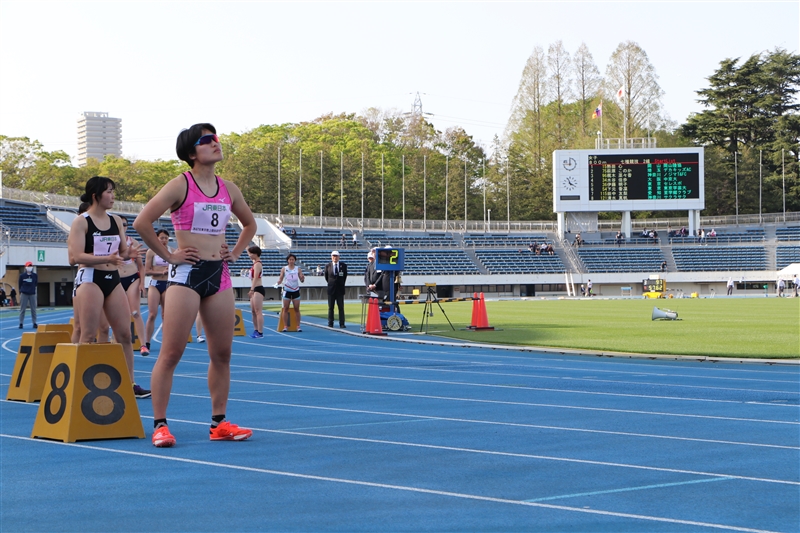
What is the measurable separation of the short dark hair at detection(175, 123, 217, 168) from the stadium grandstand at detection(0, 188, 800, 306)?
53.8 metres

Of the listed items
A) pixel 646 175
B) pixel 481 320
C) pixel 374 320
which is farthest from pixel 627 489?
pixel 646 175

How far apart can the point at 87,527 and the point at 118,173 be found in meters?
101

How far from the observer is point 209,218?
7.00 metres

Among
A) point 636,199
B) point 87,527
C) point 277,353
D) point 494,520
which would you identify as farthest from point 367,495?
point 636,199

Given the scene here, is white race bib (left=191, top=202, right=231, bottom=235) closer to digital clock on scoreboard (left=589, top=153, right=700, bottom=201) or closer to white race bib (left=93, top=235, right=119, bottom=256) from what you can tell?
white race bib (left=93, top=235, right=119, bottom=256)

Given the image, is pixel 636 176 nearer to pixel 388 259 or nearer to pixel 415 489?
pixel 388 259

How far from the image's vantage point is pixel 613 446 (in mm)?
7055

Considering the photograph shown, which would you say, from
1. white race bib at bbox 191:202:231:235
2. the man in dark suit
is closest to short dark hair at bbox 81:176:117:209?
white race bib at bbox 191:202:231:235

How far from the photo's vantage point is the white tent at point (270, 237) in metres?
70.2

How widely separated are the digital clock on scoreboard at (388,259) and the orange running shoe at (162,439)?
1621cm

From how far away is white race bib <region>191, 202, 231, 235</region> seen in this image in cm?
695

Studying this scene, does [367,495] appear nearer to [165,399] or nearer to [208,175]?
[165,399]

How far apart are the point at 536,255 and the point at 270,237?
69.7ft

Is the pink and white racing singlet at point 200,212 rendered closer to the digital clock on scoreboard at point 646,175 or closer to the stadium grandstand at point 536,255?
the stadium grandstand at point 536,255
